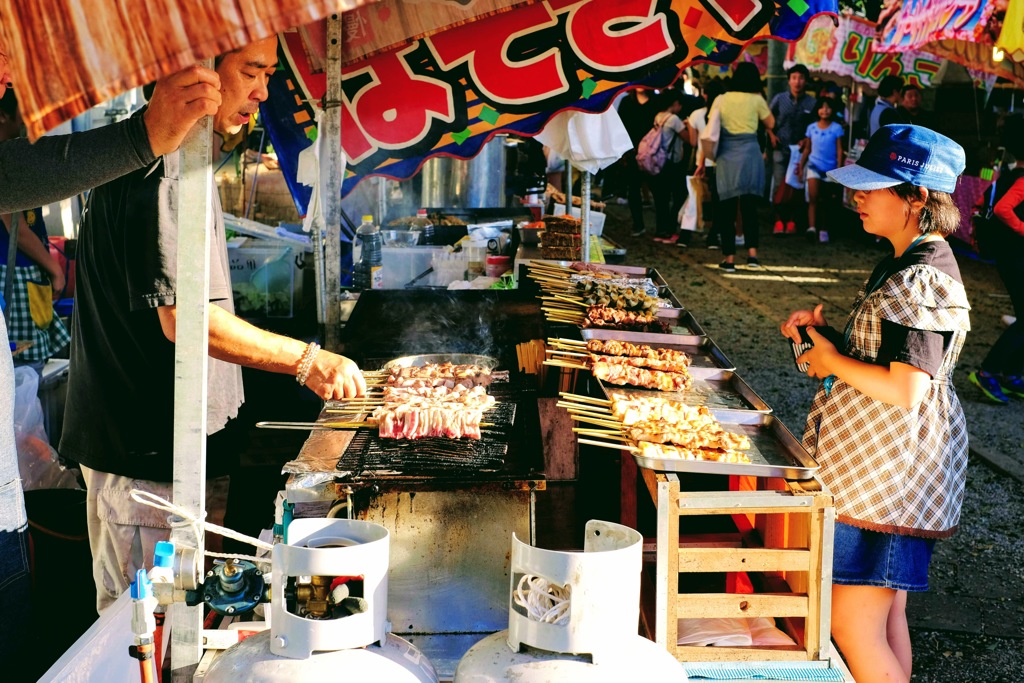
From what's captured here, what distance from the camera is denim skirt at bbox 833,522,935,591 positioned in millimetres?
3523

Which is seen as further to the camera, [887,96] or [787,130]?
[787,130]

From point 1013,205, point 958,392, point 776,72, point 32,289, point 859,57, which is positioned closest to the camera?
point 32,289

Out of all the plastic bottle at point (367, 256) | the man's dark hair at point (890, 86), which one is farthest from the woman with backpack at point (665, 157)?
the plastic bottle at point (367, 256)

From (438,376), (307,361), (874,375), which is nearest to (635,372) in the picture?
(438,376)

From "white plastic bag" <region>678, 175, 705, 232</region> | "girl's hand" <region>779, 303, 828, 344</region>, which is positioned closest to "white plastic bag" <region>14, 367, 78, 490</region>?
"girl's hand" <region>779, 303, 828, 344</region>

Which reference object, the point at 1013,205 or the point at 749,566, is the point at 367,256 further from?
the point at 1013,205

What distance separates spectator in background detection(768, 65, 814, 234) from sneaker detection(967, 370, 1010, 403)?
874 cm

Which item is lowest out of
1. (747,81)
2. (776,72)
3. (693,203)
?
(693,203)

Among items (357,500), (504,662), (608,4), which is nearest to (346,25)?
(608,4)

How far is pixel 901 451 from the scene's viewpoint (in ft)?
11.4

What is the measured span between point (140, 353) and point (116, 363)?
11cm

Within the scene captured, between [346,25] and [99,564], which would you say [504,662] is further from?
[346,25]

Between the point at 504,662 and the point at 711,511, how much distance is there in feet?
4.14

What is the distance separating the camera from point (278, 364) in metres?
3.36
